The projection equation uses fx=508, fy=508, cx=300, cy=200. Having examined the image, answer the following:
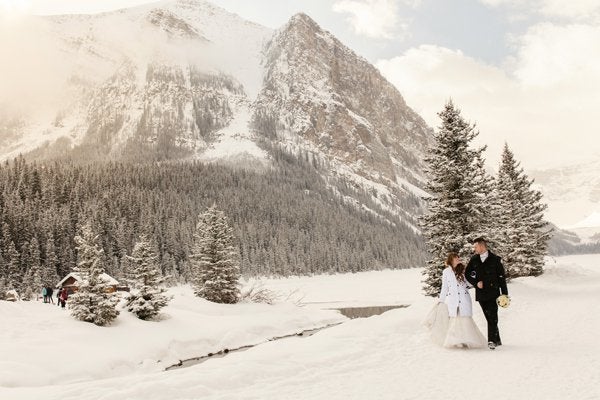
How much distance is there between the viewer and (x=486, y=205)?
2827 centimetres

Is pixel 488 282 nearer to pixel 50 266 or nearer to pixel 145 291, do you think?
pixel 145 291

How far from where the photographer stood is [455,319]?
12.5 meters

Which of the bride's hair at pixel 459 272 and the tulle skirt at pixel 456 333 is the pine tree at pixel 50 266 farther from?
the bride's hair at pixel 459 272

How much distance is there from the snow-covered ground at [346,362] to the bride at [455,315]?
0.31 metres

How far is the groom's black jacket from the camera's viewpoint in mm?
12594

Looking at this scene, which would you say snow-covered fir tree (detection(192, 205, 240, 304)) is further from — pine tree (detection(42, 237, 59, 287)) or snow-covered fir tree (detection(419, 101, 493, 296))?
pine tree (detection(42, 237, 59, 287))

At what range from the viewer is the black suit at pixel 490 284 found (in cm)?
1238

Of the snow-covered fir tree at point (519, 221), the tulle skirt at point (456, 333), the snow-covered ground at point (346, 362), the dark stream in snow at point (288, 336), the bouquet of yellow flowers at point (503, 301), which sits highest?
the snow-covered fir tree at point (519, 221)

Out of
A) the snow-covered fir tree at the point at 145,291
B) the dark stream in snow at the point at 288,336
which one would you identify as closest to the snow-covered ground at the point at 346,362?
the dark stream in snow at the point at 288,336

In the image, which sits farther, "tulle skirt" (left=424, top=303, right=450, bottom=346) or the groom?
"tulle skirt" (left=424, top=303, right=450, bottom=346)

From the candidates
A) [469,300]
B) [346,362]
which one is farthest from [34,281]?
[469,300]

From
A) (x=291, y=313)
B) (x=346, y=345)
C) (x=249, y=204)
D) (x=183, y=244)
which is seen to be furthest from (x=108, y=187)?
(x=346, y=345)

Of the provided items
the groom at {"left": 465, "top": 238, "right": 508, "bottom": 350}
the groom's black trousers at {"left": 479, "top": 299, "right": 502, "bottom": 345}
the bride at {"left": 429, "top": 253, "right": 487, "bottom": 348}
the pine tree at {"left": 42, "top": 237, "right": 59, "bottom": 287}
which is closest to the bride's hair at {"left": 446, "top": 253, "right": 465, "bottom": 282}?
the bride at {"left": 429, "top": 253, "right": 487, "bottom": 348}

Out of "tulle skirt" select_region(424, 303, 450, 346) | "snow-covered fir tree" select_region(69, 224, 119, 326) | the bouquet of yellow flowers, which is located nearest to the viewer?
the bouquet of yellow flowers
